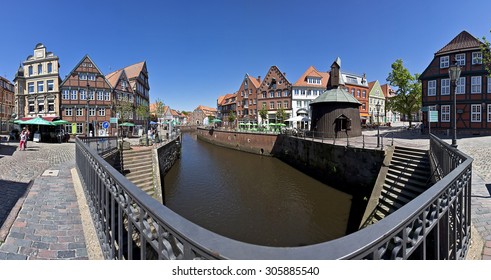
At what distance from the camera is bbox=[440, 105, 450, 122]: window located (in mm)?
26466

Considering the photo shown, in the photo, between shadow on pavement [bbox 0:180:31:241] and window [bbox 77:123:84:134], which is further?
window [bbox 77:123:84:134]

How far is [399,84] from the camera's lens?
113 ft

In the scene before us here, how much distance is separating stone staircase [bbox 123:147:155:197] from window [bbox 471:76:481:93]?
33.6 metres

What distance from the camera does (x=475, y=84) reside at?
977 inches

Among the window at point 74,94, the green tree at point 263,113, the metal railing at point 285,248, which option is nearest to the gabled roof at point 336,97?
the metal railing at point 285,248

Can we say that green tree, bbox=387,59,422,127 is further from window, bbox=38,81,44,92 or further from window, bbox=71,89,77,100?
window, bbox=38,81,44,92

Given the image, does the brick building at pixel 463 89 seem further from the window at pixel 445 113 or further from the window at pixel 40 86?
the window at pixel 40 86

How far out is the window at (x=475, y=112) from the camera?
24.6m

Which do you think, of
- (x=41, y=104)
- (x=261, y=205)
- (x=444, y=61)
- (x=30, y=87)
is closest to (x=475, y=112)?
(x=444, y=61)

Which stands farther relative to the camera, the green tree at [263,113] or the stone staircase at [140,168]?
the green tree at [263,113]

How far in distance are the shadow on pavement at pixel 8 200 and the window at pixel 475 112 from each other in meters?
36.0

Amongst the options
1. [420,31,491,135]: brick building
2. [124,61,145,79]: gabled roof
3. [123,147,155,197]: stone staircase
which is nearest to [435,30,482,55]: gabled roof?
[420,31,491,135]: brick building

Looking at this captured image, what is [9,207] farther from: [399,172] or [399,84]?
[399,84]

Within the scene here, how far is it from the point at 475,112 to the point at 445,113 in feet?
8.19
